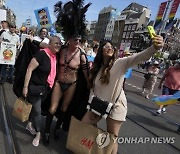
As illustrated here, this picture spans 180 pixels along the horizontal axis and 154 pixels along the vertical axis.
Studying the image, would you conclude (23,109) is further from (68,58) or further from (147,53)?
(147,53)

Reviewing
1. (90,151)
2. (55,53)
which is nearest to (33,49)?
(55,53)

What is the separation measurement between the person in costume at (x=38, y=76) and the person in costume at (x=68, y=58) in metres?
0.12

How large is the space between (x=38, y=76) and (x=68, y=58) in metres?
0.51

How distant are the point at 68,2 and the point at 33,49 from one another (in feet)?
3.76

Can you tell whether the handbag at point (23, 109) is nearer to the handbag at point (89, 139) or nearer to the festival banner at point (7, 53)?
the handbag at point (89, 139)

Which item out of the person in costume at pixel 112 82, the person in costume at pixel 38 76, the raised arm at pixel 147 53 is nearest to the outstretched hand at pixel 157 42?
the raised arm at pixel 147 53

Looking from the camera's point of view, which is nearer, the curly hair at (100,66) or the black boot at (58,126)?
the curly hair at (100,66)

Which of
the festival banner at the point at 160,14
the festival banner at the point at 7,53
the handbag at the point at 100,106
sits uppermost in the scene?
the festival banner at the point at 160,14

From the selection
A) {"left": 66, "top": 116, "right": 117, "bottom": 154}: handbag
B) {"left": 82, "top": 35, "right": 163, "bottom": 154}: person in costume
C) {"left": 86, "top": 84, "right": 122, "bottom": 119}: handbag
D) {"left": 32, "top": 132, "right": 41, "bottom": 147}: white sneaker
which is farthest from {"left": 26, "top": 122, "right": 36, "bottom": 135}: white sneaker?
{"left": 82, "top": 35, "right": 163, "bottom": 154}: person in costume

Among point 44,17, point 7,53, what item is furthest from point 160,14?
point 7,53

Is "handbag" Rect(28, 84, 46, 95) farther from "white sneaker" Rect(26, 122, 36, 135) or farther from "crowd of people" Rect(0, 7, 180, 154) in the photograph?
"white sneaker" Rect(26, 122, 36, 135)

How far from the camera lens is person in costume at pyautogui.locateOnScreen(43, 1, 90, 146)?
349 centimetres

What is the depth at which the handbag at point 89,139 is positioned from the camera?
109 inches

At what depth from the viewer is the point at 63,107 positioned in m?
3.78
